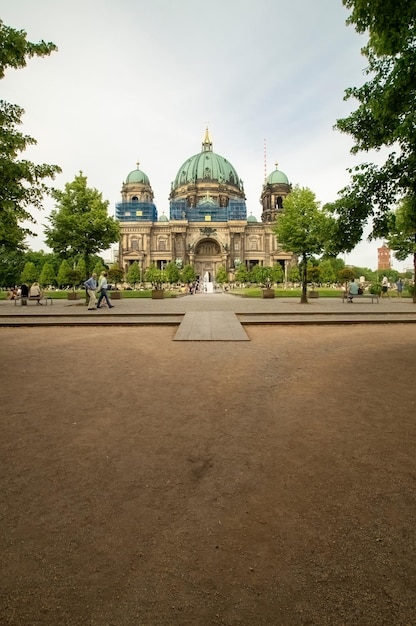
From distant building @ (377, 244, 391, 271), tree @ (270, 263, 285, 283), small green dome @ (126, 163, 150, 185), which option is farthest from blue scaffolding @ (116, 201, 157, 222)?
distant building @ (377, 244, 391, 271)

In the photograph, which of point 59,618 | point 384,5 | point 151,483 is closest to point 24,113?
point 384,5

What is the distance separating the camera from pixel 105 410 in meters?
4.58

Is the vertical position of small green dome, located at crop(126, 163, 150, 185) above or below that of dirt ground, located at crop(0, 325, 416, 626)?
above

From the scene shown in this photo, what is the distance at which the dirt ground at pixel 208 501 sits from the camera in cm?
180

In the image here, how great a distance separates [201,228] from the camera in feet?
303

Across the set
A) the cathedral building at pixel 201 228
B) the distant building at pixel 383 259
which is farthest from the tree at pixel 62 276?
the distant building at pixel 383 259

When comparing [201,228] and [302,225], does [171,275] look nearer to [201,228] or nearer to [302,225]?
[201,228]

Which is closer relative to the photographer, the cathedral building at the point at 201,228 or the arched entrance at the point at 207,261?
the cathedral building at the point at 201,228

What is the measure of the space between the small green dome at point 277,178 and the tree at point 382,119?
9306 centimetres

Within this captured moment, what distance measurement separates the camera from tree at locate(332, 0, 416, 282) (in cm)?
598

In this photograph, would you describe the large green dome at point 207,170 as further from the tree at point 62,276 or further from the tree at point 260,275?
the tree at point 62,276

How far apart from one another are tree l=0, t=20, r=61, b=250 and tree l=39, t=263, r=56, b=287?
61.6 metres

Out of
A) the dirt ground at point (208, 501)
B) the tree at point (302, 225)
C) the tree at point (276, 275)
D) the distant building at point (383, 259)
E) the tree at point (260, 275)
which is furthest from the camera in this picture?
the distant building at point (383, 259)

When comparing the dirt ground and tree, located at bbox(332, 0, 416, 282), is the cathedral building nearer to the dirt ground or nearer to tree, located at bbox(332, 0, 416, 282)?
tree, located at bbox(332, 0, 416, 282)
